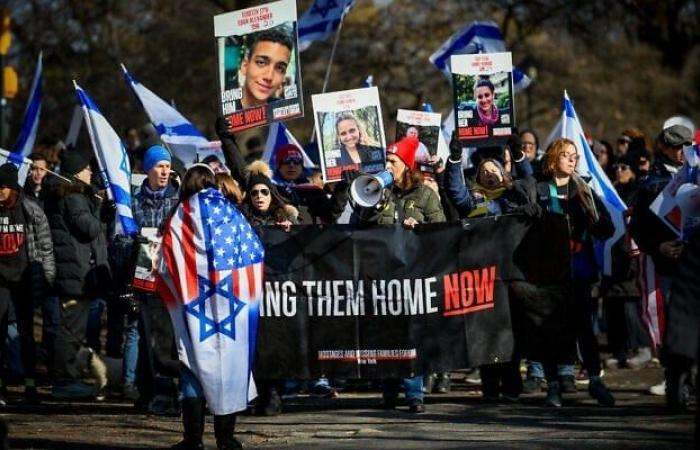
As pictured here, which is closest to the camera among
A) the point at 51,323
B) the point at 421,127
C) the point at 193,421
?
the point at 193,421

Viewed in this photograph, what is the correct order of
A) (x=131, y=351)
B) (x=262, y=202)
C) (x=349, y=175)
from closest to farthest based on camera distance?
1. (x=349, y=175)
2. (x=262, y=202)
3. (x=131, y=351)

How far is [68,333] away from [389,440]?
14.3ft

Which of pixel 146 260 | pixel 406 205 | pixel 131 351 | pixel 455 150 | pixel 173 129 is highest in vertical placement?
pixel 173 129

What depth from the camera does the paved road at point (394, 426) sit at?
10867mm

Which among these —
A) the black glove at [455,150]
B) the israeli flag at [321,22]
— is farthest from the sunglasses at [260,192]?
the israeli flag at [321,22]

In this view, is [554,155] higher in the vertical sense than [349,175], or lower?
higher

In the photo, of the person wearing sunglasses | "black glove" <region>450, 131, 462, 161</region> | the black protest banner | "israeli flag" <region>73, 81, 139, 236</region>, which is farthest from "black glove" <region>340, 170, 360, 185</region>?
"israeli flag" <region>73, 81, 139, 236</region>

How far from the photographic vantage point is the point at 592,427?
11516 mm

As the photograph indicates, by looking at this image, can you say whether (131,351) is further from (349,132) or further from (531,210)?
(531,210)

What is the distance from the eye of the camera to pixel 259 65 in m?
12.8

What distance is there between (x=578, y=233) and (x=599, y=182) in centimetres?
104

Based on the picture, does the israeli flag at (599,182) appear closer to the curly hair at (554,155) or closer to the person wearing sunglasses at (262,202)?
the curly hair at (554,155)

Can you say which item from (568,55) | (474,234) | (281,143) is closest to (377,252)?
(474,234)

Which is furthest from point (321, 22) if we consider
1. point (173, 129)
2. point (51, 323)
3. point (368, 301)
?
point (368, 301)
